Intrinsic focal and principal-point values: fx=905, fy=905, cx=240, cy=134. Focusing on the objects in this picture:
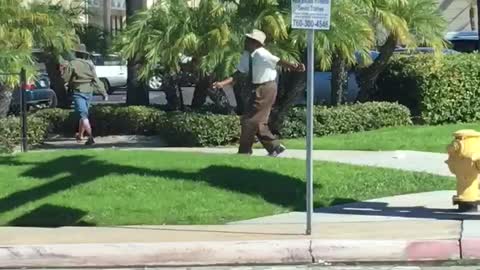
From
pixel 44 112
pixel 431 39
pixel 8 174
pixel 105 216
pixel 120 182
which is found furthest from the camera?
pixel 44 112

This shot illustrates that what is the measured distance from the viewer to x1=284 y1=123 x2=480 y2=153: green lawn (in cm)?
1400

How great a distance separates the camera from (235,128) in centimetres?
1496

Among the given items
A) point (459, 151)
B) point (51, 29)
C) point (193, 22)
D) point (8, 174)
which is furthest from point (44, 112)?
point (459, 151)

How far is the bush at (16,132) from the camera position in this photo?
14789mm

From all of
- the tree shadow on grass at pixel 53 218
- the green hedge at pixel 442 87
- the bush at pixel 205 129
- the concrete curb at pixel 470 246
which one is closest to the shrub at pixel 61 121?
the bush at pixel 205 129

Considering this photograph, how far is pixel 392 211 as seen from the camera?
9.78 meters

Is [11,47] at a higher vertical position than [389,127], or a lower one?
higher

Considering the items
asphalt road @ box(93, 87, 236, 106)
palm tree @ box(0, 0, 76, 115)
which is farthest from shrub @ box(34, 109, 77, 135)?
asphalt road @ box(93, 87, 236, 106)

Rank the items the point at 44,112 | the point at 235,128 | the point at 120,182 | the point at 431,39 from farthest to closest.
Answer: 1. the point at 44,112
2. the point at 431,39
3. the point at 235,128
4. the point at 120,182

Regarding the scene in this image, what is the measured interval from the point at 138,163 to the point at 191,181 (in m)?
1.28

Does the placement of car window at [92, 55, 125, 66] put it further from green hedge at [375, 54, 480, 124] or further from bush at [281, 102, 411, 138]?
green hedge at [375, 54, 480, 124]

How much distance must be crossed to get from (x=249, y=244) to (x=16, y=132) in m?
7.91

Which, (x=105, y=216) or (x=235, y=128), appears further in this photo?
(x=235, y=128)

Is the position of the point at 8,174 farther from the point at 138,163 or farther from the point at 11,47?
the point at 11,47
